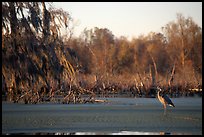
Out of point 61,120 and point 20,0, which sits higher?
point 20,0

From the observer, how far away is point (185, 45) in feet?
130

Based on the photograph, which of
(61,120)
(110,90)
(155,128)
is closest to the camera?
(155,128)

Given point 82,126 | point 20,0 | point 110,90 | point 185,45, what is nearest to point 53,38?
point 20,0

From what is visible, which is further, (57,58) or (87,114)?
(57,58)

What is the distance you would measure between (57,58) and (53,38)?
71cm

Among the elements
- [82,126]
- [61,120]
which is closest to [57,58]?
[61,120]

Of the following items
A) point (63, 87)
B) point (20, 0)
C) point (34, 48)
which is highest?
point (20, 0)

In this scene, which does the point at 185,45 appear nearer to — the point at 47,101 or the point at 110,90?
the point at 110,90

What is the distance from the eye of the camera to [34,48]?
13.4 meters

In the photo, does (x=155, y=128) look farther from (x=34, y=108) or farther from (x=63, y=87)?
(x=63, y=87)

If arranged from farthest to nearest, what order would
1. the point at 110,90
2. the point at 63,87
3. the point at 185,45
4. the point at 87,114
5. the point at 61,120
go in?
the point at 185,45
the point at 110,90
the point at 63,87
the point at 87,114
the point at 61,120

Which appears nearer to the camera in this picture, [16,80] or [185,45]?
[16,80]

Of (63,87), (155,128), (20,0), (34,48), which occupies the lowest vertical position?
(155,128)

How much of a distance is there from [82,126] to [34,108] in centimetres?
406
